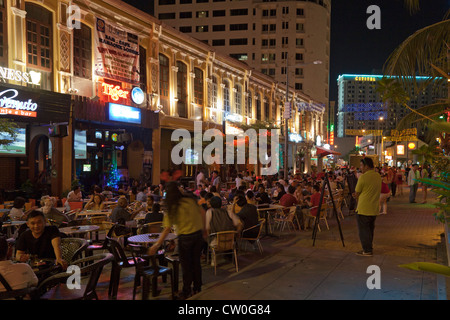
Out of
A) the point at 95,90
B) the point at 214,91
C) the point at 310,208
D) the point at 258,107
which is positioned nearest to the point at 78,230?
the point at 310,208

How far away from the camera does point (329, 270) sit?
6820mm

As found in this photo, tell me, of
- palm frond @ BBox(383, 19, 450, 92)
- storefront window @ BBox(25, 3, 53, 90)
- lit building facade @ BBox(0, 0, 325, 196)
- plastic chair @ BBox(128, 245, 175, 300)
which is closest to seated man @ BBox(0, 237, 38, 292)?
plastic chair @ BBox(128, 245, 175, 300)

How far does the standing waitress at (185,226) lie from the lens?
5469 mm

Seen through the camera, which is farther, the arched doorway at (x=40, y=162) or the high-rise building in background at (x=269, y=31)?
the high-rise building in background at (x=269, y=31)

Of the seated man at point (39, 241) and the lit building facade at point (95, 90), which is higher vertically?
the lit building facade at point (95, 90)

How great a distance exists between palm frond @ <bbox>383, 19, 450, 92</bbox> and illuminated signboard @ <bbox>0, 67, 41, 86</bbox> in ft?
42.4

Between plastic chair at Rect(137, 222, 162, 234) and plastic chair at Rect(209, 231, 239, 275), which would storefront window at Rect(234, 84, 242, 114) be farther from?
plastic chair at Rect(209, 231, 239, 275)

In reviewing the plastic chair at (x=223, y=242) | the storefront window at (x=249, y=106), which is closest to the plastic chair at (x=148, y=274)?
the plastic chair at (x=223, y=242)

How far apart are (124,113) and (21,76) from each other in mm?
4906

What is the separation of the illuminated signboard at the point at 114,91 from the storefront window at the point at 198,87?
7143 mm

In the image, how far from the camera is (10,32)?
13.7 metres

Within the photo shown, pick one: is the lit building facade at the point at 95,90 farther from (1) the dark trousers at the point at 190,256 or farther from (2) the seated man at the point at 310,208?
(1) the dark trousers at the point at 190,256

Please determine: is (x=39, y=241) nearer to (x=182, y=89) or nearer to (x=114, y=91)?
(x=114, y=91)
